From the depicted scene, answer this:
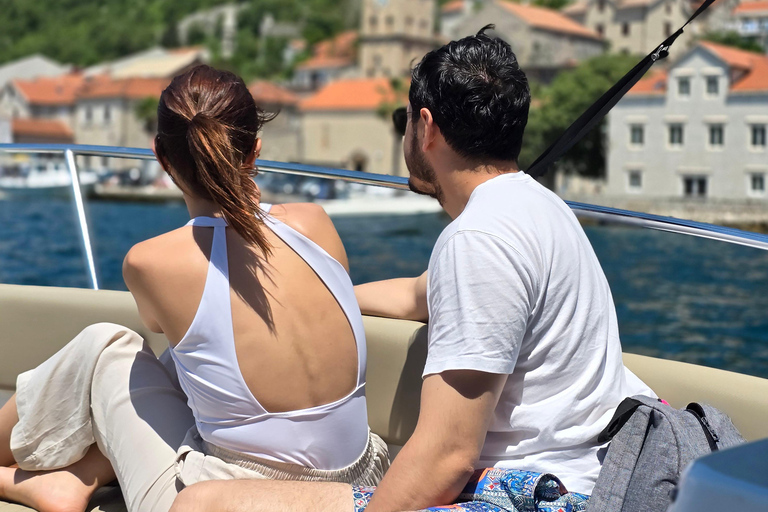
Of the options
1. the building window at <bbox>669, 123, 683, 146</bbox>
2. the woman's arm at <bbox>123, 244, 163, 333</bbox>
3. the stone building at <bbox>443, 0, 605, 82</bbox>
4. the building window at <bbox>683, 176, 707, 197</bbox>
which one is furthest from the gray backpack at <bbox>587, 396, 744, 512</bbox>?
the stone building at <bbox>443, 0, 605, 82</bbox>

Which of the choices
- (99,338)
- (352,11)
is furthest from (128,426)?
(352,11)

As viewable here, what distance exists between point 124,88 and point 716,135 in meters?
38.8

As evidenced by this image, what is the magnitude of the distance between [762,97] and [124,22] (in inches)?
2661

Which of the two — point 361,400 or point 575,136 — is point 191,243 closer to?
point 361,400

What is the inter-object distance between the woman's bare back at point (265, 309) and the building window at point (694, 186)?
132ft

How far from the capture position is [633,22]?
55.0 metres

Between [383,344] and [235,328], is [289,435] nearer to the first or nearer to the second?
[235,328]

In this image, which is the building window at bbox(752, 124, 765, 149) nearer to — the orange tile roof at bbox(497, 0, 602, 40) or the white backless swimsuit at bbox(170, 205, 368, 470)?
the orange tile roof at bbox(497, 0, 602, 40)

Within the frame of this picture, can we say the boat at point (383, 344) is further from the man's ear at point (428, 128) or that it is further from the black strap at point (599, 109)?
the man's ear at point (428, 128)

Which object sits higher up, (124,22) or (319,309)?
(124,22)

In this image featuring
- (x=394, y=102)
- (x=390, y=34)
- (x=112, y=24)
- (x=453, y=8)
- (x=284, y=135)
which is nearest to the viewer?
(x=394, y=102)

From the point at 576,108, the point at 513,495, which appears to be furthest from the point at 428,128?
the point at 576,108

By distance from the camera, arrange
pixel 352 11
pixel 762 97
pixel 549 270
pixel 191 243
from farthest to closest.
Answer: pixel 352 11, pixel 762 97, pixel 191 243, pixel 549 270

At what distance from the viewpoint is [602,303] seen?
112 cm
